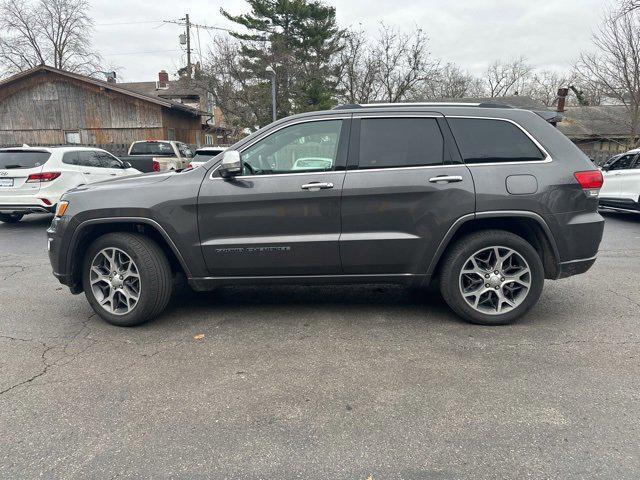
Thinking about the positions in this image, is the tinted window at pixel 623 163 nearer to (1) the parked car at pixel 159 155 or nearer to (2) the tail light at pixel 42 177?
(2) the tail light at pixel 42 177

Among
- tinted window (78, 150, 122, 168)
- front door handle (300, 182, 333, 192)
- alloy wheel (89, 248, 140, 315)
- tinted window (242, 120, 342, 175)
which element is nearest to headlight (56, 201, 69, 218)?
alloy wheel (89, 248, 140, 315)

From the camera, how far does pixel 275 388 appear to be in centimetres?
293

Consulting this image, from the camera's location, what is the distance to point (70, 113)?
24906mm

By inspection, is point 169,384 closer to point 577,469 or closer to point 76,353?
point 76,353

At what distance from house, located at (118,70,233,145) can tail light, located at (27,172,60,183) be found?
19813 mm

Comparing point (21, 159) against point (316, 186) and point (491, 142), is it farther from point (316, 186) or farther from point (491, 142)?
point (491, 142)

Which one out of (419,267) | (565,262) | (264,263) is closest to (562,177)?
(565,262)

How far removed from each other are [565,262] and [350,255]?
1.88m

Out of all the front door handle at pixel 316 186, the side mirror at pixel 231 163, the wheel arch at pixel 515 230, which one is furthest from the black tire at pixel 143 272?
the wheel arch at pixel 515 230

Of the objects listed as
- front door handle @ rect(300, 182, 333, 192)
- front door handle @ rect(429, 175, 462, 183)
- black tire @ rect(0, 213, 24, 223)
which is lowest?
black tire @ rect(0, 213, 24, 223)

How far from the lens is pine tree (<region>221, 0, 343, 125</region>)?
25.8 m

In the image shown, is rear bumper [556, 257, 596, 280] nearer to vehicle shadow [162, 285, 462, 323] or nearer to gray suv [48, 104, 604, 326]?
gray suv [48, 104, 604, 326]

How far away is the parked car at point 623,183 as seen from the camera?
9.70 metres

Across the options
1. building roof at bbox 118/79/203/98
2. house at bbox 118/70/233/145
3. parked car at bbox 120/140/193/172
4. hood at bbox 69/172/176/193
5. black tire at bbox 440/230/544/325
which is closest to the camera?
black tire at bbox 440/230/544/325
